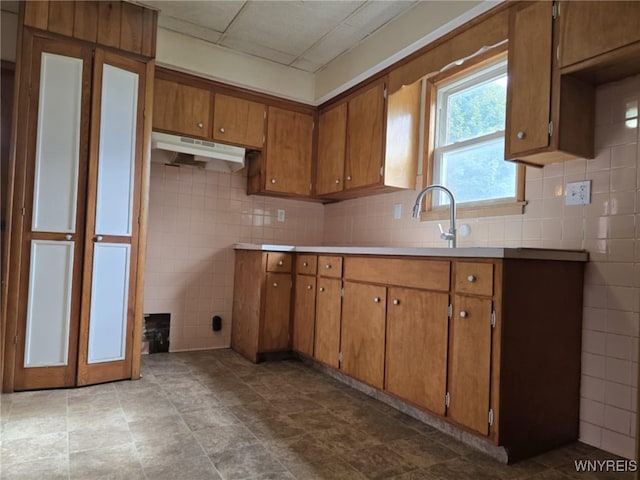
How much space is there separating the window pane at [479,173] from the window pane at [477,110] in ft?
0.34

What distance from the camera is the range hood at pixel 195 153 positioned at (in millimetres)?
3094

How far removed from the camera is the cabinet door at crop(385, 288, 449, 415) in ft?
6.43

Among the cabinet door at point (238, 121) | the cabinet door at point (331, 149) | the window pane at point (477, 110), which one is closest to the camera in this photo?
the window pane at point (477, 110)

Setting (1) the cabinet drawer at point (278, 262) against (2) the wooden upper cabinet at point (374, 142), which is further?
(1) the cabinet drawer at point (278, 262)

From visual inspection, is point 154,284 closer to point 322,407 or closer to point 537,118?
point 322,407

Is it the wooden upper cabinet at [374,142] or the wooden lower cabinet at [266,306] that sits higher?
the wooden upper cabinet at [374,142]

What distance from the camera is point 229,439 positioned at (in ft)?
6.08

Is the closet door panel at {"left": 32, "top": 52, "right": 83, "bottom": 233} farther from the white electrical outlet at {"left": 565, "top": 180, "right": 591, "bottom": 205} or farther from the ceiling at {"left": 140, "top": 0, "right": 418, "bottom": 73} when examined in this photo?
the white electrical outlet at {"left": 565, "top": 180, "right": 591, "bottom": 205}

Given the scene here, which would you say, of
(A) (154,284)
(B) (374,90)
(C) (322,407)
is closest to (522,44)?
(B) (374,90)

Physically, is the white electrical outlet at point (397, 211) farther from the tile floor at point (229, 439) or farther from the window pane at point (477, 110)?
the tile floor at point (229, 439)

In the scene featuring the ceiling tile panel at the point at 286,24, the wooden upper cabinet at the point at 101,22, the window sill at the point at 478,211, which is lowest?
the window sill at the point at 478,211

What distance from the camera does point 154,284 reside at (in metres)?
3.39

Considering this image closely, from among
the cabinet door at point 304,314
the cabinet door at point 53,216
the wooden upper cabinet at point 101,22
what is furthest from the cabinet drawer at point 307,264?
the wooden upper cabinet at point 101,22

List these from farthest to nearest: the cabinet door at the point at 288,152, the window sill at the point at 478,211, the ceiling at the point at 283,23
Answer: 1. the cabinet door at the point at 288,152
2. the ceiling at the point at 283,23
3. the window sill at the point at 478,211
